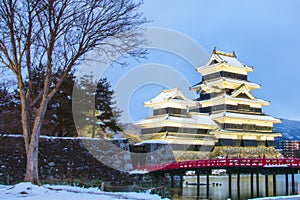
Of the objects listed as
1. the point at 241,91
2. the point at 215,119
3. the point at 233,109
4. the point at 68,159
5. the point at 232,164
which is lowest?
the point at 232,164

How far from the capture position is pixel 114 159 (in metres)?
28.1

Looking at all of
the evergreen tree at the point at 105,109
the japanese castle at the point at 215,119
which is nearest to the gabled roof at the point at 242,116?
the japanese castle at the point at 215,119

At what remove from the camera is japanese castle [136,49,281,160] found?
48406mm

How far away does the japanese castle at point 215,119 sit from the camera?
48406 millimetres

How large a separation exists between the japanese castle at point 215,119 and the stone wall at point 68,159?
18.1 metres

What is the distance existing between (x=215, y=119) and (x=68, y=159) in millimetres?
29372

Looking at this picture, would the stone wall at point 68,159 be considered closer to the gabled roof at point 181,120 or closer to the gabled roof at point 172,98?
the gabled roof at point 181,120

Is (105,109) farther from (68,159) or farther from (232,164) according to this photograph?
(232,164)

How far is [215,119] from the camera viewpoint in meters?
51.2

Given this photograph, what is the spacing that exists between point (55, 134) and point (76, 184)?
1257 cm

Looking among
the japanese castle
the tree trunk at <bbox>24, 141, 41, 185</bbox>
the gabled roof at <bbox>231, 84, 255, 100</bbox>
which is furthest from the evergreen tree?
the gabled roof at <bbox>231, 84, 255, 100</bbox>

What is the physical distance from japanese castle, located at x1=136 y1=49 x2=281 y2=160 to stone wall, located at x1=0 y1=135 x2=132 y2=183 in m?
18.1

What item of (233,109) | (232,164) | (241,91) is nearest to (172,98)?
(233,109)

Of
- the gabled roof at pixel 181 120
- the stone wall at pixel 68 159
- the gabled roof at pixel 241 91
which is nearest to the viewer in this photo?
the stone wall at pixel 68 159
